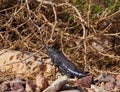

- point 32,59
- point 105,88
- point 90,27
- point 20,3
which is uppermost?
point 20,3

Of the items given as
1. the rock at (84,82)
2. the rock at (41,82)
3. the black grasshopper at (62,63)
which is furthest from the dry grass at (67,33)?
the rock at (41,82)

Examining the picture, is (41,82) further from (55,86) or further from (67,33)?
(67,33)

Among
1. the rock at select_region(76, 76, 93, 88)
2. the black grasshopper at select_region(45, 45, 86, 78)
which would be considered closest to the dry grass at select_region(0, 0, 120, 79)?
the black grasshopper at select_region(45, 45, 86, 78)

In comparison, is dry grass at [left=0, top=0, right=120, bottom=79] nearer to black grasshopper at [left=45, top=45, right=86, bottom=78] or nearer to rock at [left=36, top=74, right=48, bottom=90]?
black grasshopper at [left=45, top=45, right=86, bottom=78]

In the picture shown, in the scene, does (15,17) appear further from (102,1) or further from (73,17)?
(102,1)

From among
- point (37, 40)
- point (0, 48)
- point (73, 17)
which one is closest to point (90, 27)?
point (73, 17)

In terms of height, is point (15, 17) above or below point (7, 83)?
above
